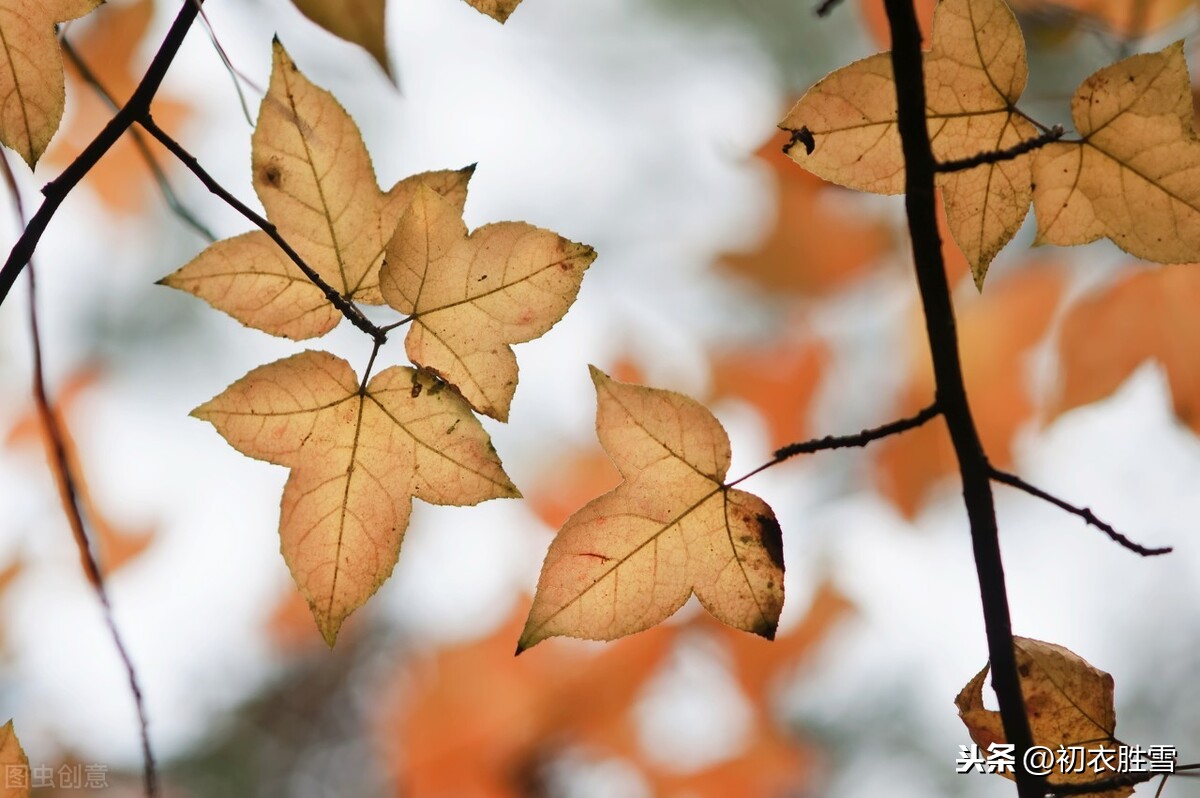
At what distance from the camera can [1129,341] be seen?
83 centimetres

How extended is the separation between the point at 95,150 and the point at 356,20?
0.48ft

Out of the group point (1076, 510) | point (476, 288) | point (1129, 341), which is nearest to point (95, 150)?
point (476, 288)

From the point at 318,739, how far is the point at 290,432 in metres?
2.25

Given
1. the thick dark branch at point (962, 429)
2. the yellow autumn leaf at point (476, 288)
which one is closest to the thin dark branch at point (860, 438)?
the thick dark branch at point (962, 429)

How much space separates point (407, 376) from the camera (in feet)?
1.47

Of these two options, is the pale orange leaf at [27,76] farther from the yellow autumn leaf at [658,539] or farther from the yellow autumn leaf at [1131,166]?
the yellow autumn leaf at [1131,166]

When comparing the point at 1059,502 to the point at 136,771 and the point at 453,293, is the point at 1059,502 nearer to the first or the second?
the point at 453,293

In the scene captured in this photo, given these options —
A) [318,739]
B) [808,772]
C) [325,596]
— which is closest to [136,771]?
[318,739]

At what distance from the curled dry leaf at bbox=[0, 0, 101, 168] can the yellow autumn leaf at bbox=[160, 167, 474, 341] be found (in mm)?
92

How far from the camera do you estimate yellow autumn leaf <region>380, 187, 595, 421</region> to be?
43cm

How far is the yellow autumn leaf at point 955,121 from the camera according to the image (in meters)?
0.41

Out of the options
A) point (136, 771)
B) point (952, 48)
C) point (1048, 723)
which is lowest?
point (1048, 723)

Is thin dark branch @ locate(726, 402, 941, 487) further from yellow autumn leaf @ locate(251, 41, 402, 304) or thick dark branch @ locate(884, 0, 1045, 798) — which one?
yellow autumn leaf @ locate(251, 41, 402, 304)

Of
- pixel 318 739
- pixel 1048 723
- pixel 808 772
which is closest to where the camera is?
pixel 1048 723
